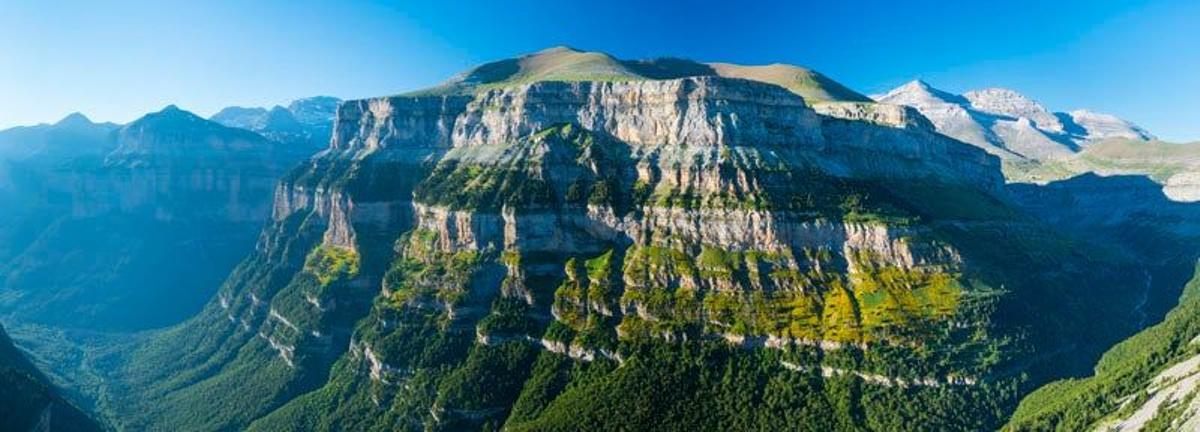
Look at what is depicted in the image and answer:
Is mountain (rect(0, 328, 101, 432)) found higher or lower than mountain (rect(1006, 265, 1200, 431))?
lower

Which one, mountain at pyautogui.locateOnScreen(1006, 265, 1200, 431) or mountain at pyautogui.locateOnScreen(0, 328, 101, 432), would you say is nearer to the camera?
mountain at pyautogui.locateOnScreen(1006, 265, 1200, 431)

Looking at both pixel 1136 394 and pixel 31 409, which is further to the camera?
pixel 31 409

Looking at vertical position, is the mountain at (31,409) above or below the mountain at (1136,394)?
below

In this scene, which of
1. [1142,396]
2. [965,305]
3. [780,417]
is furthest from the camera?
[965,305]

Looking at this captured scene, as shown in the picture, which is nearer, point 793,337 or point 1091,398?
point 1091,398

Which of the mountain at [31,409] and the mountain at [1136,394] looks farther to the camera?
the mountain at [31,409]

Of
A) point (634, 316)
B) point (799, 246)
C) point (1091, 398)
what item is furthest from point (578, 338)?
point (1091, 398)

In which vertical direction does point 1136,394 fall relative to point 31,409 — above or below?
above

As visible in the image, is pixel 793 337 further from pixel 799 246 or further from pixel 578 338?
pixel 578 338
